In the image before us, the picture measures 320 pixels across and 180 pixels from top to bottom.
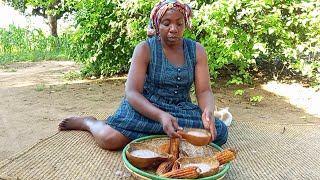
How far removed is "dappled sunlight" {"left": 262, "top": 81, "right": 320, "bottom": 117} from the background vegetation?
0.25 m

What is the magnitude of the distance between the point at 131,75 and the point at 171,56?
1.02 feet

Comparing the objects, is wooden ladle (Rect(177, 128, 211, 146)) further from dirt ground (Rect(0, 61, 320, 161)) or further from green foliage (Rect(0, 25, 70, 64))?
green foliage (Rect(0, 25, 70, 64))

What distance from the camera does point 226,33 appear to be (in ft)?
12.9

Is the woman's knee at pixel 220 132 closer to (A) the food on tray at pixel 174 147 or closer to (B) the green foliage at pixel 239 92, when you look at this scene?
(A) the food on tray at pixel 174 147

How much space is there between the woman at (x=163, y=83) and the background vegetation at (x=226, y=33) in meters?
1.54

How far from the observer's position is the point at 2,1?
1555 centimetres

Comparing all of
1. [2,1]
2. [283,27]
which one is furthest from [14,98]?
[2,1]

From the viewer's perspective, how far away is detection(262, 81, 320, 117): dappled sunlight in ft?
12.9

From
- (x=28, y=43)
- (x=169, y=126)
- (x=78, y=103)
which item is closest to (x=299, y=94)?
(x=78, y=103)

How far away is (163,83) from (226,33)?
196 cm

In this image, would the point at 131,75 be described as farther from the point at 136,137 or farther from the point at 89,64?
the point at 89,64

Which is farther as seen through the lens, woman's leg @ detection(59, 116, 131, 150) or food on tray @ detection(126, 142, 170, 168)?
woman's leg @ detection(59, 116, 131, 150)

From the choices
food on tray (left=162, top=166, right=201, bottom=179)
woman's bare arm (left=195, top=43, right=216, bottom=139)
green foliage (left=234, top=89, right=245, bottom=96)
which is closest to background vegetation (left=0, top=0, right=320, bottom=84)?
green foliage (left=234, top=89, right=245, bottom=96)

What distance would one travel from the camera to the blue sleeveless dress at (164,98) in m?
2.14
